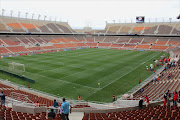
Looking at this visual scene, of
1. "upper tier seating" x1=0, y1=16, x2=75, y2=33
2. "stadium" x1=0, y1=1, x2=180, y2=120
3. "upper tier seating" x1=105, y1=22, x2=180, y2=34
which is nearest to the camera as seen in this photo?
"stadium" x1=0, y1=1, x2=180, y2=120

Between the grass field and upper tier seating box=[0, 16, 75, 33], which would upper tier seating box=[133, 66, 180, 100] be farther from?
upper tier seating box=[0, 16, 75, 33]

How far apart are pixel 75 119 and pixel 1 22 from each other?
71155mm

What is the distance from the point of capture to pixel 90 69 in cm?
3114

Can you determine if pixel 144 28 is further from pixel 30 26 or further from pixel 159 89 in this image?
pixel 159 89

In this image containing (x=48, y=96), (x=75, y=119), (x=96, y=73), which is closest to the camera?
(x=75, y=119)

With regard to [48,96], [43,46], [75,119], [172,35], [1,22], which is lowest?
[48,96]

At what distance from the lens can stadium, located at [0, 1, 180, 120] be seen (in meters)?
10.4

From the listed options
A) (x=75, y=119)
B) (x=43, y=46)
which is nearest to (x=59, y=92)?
(x=75, y=119)

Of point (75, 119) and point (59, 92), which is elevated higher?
point (75, 119)

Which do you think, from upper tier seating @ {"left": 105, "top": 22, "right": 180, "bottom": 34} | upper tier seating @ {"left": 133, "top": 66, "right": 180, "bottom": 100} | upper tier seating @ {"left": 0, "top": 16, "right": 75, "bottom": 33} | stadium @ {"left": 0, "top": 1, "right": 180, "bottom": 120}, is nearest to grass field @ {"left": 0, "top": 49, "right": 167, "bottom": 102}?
stadium @ {"left": 0, "top": 1, "right": 180, "bottom": 120}

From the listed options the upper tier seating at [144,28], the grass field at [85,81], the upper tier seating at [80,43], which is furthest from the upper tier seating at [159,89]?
the upper tier seating at [144,28]

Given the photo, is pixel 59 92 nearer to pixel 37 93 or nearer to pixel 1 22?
pixel 37 93

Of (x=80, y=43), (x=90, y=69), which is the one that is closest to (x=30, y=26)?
(x=80, y=43)

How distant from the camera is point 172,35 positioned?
70812mm
